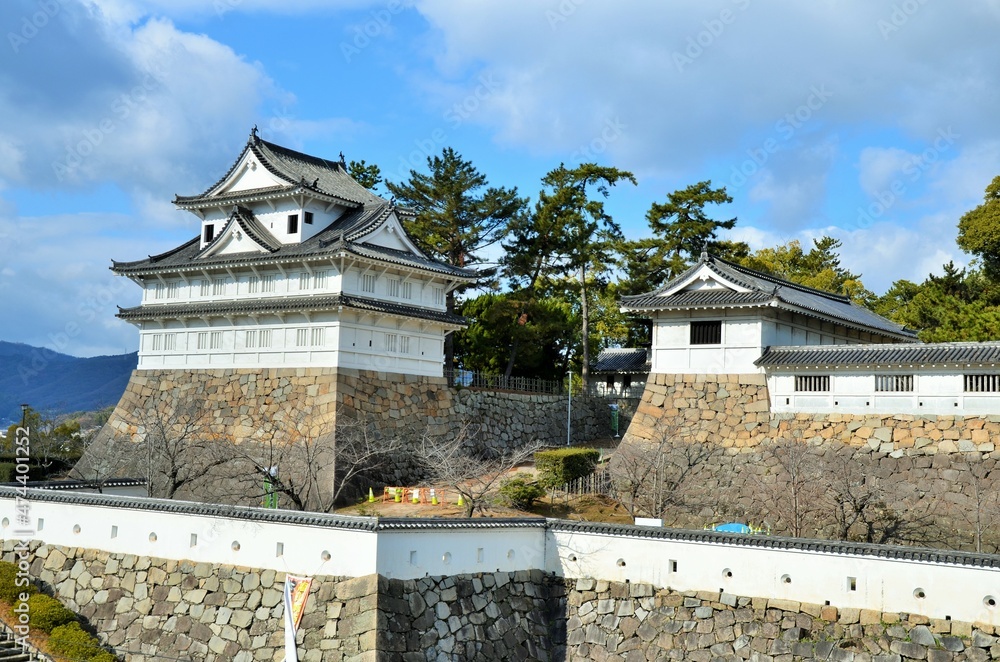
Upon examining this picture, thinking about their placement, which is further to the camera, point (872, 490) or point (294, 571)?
point (872, 490)

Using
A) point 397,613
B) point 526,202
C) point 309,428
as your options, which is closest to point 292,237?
point 309,428

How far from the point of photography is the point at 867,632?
1791cm

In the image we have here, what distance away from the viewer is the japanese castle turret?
106ft

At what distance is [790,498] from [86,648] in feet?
55.4

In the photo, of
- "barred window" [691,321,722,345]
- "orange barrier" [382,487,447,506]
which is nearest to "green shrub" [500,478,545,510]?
"orange barrier" [382,487,447,506]

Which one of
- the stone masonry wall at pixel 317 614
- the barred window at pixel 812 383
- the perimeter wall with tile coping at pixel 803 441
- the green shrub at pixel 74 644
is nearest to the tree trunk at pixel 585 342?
the perimeter wall with tile coping at pixel 803 441

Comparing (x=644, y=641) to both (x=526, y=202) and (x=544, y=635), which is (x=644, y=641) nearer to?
(x=544, y=635)

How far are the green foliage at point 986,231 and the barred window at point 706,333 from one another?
60.0ft

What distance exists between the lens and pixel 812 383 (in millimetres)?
28812

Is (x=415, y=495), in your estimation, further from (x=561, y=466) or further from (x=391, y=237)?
(x=391, y=237)

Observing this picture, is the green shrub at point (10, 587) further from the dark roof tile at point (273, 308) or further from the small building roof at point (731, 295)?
the small building roof at point (731, 295)

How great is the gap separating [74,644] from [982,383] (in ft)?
72.8

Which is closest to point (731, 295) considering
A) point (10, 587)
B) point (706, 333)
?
point (706, 333)

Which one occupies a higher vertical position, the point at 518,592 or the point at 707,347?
the point at 707,347
